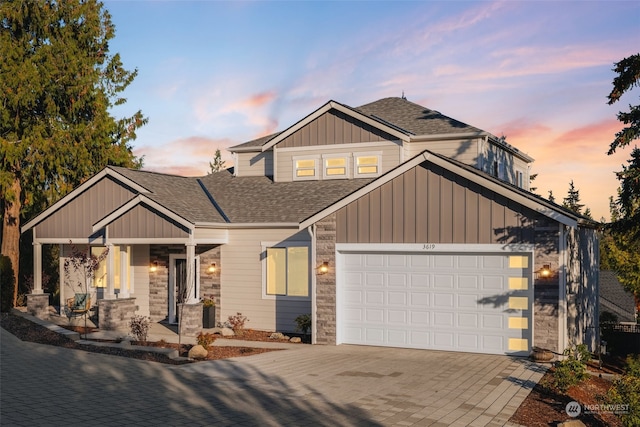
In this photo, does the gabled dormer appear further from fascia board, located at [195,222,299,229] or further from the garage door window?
the garage door window

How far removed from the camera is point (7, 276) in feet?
86.9

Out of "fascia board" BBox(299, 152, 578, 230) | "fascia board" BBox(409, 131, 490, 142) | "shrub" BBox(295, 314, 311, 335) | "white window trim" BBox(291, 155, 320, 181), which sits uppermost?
"fascia board" BBox(409, 131, 490, 142)

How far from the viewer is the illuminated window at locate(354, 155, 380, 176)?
23.2 meters

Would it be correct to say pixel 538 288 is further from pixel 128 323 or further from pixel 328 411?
pixel 128 323

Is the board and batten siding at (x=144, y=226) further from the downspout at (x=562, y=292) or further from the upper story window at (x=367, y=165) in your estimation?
the downspout at (x=562, y=292)

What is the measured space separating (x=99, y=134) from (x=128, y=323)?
41.2 feet

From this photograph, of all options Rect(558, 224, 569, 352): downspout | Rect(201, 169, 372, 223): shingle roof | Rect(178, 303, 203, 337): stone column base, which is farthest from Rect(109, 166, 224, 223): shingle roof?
Rect(558, 224, 569, 352): downspout

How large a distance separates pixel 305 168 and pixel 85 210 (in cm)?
860

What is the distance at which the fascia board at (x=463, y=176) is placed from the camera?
1469 cm

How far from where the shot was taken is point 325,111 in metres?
23.8

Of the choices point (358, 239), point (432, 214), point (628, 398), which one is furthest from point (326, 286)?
point (628, 398)

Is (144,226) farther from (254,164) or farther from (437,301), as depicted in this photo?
(437,301)

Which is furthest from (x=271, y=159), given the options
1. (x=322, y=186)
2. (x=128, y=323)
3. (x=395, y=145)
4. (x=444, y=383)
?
(x=444, y=383)

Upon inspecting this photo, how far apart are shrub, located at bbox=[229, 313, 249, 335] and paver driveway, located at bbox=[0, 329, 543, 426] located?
178 inches
